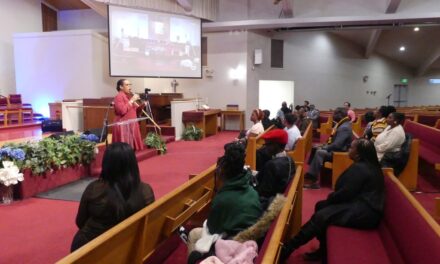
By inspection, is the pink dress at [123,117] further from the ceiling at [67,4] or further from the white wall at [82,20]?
the ceiling at [67,4]

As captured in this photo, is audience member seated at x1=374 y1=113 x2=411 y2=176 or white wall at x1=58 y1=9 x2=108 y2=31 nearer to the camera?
audience member seated at x1=374 y1=113 x2=411 y2=176

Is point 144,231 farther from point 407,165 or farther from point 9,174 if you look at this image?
point 407,165

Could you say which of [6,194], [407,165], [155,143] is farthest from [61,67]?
[407,165]

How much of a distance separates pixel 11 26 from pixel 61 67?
2508 millimetres

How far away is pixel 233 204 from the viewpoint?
81.4 inches

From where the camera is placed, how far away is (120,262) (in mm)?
1877

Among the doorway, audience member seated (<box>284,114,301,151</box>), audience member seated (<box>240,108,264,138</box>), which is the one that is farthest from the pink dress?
the doorway

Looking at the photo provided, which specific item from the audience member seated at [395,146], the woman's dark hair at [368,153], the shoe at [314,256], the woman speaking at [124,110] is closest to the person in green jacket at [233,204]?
the shoe at [314,256]

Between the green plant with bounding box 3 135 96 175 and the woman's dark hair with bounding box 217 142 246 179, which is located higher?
the woman's dark hair with bounding box 217 142 246 179

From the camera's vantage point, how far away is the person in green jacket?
205cm

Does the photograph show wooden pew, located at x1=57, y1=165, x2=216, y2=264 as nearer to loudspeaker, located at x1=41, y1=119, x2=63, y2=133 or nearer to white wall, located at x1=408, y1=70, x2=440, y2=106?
loudspeaker, located at x1=41, y1=119, x2=63, y2=133

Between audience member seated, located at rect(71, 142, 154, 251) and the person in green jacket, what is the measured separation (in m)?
0.49

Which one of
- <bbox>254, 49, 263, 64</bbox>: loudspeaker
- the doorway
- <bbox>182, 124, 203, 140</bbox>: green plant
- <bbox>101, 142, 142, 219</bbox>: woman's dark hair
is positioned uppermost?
<bbox>254, 49, 263, 64</bbox>: loudspeaker

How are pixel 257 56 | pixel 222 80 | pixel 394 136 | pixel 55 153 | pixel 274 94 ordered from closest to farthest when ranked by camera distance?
pixel 394 136, pixel 55 153, pixel 257 56, pixel 222 80, pixel 274 94
